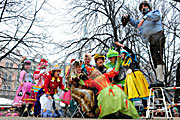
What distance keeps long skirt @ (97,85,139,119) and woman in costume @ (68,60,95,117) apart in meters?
0.83

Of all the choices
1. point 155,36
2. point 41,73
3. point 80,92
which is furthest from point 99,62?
point 155,36

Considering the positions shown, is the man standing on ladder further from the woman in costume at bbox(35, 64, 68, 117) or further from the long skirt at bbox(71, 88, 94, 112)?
the woman in costume at bbox(35, 64, 68, 117)

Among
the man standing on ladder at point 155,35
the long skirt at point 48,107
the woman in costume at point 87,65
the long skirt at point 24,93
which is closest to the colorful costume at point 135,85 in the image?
the man standing on ladder at point 155,35

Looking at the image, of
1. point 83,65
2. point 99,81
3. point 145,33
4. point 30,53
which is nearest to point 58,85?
point 83,65

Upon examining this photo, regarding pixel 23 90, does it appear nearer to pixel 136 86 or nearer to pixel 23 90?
pixel 23 90

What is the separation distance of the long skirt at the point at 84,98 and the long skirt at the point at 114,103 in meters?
0.81

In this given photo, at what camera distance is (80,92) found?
6.43 m

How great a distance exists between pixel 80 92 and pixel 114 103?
1.45m

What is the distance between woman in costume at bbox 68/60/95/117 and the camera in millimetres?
6219

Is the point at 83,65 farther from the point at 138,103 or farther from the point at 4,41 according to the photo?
the point at 4,41

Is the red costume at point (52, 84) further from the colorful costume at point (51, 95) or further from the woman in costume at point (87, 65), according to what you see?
the woman in costume at point (87, 65)

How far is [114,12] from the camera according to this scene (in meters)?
12.6

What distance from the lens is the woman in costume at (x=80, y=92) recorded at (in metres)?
6.22

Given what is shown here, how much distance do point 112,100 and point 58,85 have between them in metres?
2.70
